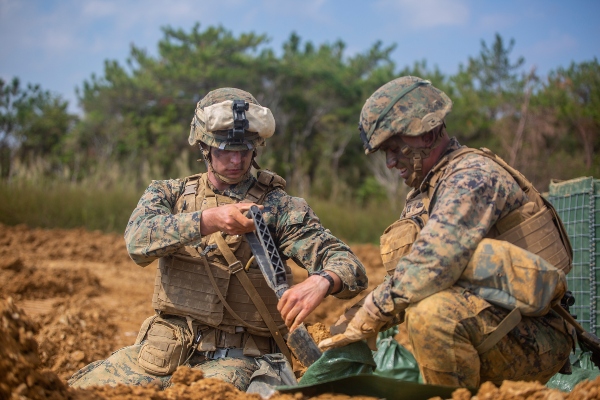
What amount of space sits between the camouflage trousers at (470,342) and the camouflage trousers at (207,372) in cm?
94

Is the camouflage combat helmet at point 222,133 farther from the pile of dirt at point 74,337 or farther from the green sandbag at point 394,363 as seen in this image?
the pile of dirt at point 74,337

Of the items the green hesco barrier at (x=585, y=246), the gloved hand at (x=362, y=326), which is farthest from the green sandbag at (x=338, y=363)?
the green hesco barrier at (x=585, y=246)

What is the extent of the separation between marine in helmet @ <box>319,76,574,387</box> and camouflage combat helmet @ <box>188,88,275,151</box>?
3.05 ft

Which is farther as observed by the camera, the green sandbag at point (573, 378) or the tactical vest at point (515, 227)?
the green sandbag at point (573, 378)

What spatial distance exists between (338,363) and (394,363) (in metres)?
1.59

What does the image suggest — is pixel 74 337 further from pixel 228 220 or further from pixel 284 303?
pixel 284 303

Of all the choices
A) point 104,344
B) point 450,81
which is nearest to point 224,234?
point 104,344

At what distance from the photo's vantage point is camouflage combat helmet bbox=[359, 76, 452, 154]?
3.64 meters

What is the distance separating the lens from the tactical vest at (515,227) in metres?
3.40

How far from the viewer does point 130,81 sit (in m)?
25.3

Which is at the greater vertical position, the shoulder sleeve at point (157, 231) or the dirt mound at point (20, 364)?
the shoulder sleeve at point (157, 231)

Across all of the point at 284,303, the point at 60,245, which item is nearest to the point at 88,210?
the point at 60,245

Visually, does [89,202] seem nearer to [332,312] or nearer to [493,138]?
[332,312]

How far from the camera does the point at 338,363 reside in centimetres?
348
